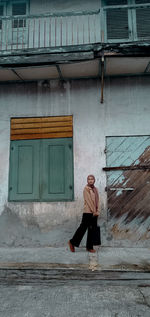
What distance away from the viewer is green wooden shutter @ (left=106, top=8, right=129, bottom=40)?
24.0 ft

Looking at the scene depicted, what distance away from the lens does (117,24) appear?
7359 mm

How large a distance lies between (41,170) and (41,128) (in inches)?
44.8

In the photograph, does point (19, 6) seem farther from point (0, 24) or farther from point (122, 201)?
point (122, 201)

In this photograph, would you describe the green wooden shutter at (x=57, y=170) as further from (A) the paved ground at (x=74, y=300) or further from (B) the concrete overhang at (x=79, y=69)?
(A) the paved ground at (x=74, y=300)

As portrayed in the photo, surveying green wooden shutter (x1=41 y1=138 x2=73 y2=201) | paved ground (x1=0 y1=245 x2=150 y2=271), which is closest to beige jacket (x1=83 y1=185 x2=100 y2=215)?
paved ground (x1=0 y1=245 x2=150 y2=271)

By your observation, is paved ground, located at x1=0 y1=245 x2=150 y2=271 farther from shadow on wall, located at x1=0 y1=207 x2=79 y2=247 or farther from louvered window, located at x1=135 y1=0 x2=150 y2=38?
louvered window, located at x1=135 y1=0 x2=150 y2=38

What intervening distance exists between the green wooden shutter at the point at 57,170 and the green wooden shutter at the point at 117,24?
11.3 ft

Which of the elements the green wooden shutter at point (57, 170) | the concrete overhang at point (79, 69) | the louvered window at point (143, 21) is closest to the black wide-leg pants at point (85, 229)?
the green wooden shutter at point (57, 170)

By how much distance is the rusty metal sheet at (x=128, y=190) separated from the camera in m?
6.05

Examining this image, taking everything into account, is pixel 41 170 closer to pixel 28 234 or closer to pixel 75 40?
pixel 28 234

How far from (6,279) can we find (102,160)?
352 centimetres

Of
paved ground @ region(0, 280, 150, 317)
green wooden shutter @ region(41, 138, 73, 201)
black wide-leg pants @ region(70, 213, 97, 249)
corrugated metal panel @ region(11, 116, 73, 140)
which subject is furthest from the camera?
corrugated metal panel @ region(11, 116, 73, 140)

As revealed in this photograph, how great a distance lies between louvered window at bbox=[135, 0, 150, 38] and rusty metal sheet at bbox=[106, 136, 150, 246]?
322cm

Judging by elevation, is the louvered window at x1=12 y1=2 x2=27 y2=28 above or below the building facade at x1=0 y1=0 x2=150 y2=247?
above
